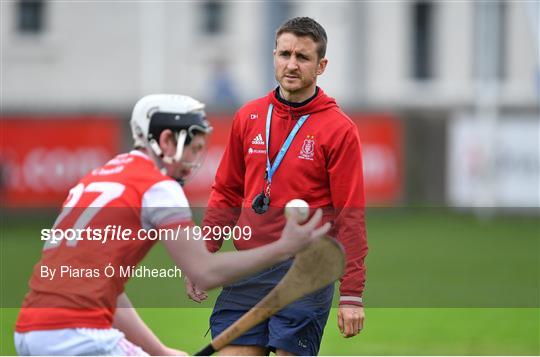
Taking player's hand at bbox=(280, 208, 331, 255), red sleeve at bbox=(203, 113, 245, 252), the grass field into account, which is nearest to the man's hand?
red sleeve at bbox=(203, 113, 245, 252)

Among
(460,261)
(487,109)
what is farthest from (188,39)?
(460,261)

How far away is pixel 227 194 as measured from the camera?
22.0 feet

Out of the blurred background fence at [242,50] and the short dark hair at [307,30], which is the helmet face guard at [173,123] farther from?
the blurred background fence at [242,50]

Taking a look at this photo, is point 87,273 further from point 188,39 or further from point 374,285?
point 188,39

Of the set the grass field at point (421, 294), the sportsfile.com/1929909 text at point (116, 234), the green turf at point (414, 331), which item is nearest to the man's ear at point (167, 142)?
the sportsfile.com/1929909 text at point (116, 234)

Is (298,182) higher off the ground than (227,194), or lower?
higher

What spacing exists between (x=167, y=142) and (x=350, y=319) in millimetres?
1380

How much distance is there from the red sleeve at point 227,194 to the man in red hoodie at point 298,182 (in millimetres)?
149

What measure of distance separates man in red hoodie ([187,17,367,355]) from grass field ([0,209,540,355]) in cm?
132

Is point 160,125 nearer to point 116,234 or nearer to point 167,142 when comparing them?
point 167,142

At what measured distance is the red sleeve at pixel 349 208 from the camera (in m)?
6.21

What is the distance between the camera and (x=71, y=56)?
31484mm

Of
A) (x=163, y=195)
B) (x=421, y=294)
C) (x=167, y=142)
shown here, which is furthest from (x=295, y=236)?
(x=421, y=294)

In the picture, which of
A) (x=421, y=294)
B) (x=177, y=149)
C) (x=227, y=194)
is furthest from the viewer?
(x=421, y=294)
